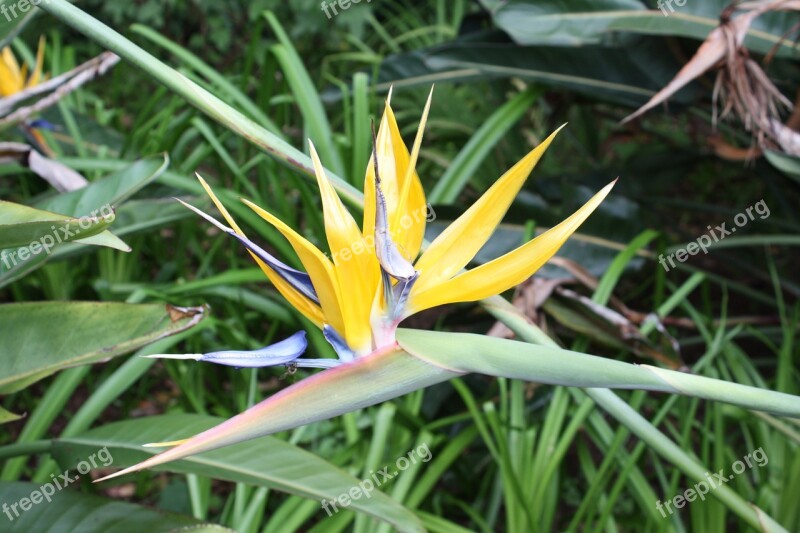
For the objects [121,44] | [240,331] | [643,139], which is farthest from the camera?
[643,139]

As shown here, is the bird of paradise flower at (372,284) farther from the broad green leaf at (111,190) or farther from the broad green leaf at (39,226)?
the broad green leaf at (111,190)

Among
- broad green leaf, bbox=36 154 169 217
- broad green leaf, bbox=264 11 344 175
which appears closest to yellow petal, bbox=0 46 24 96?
broad green leaf, bbox=264 11 344 175

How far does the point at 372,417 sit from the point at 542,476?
360 mm

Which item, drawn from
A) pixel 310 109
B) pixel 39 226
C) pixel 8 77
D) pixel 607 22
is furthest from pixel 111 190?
pixel 607 22

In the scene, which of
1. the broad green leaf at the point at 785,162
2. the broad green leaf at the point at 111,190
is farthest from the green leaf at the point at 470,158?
the broad green leaf at the point at 111,190

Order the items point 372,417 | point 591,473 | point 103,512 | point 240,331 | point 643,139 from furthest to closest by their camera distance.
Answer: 1. point 643,139
2. point 240,331
3. point 372,417
4. point 591,473
5. point 103,512

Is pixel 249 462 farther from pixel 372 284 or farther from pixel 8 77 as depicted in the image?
pixel 8 77

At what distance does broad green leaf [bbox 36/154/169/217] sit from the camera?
112cm

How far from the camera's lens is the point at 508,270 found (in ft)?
1.87

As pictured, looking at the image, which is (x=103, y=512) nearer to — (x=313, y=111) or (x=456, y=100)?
(x=313, y=111)

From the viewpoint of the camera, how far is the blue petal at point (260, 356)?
541 millimetres

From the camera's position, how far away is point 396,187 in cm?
67

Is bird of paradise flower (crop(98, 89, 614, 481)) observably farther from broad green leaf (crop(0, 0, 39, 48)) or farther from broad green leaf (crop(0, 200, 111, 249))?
broad green leaf (crop(0, 0, 39, 48))

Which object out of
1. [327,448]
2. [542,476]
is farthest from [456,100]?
[542,476]
